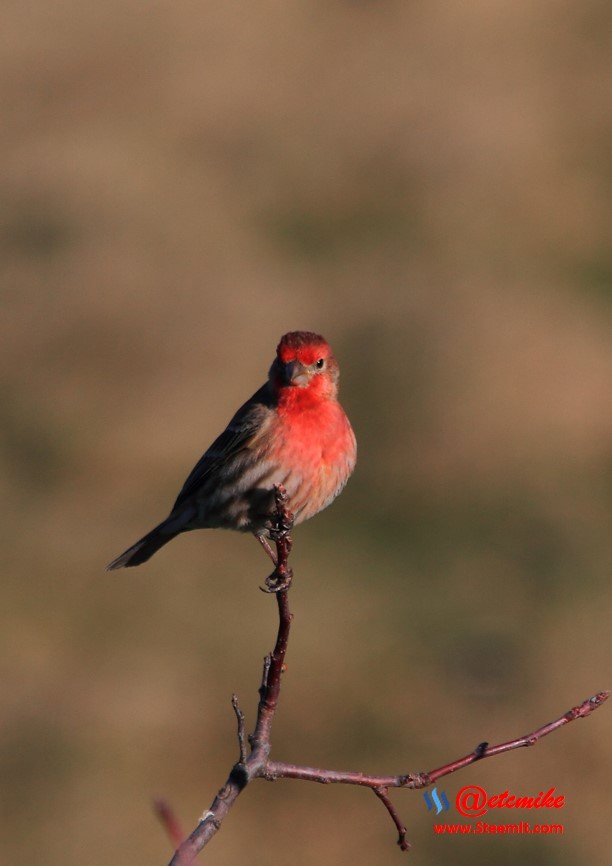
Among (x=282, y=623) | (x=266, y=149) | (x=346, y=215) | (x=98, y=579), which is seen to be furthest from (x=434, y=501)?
(x=282, y=623)

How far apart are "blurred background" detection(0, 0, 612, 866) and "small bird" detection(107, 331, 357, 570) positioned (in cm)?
638

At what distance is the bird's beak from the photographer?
7867 millimetres

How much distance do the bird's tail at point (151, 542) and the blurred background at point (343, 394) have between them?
219 inches

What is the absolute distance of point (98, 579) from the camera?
1727 cm

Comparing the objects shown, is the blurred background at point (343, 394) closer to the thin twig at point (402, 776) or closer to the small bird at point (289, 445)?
the small bird at point (289, 445)

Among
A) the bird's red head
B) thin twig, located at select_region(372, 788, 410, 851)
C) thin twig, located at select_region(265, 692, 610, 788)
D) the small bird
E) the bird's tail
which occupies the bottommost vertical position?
thin twig, located at select_region(372, 788, 410, 851)

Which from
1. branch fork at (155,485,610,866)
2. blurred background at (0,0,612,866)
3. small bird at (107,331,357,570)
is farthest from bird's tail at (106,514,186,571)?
blurred background at (0,0,612,866)

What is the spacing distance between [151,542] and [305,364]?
66.7 inches

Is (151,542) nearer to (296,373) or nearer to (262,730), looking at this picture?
(296,373)

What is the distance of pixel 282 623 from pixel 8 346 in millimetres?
15654

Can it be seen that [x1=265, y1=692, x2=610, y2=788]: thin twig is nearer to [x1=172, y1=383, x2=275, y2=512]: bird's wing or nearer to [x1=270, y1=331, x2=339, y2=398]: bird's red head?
[x1=270, y1=331, x2=339, y2=398]: bird's red head

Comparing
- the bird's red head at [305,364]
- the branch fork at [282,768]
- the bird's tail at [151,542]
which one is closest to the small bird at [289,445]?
the bird's red head at [305,364]

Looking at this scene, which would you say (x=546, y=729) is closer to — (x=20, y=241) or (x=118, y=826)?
(x=118, y=826)

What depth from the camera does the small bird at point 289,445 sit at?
796cm
